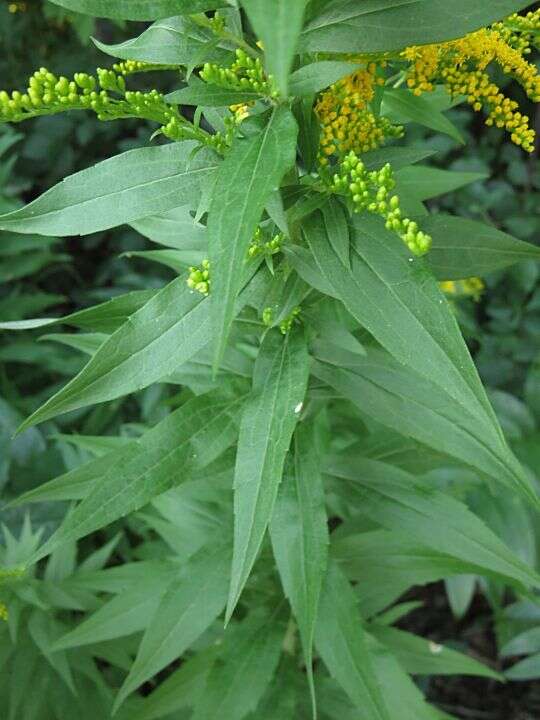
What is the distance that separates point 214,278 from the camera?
717 mm

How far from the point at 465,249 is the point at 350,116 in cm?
24

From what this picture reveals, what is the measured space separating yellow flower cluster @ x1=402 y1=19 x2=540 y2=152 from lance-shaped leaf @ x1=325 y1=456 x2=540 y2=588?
1.73ft

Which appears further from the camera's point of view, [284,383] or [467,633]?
[467,633]

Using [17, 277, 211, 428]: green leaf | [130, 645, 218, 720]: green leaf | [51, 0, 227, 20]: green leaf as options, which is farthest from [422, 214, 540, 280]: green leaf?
[130, 645, 218, 720]: green leaf

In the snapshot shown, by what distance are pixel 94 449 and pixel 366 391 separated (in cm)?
52

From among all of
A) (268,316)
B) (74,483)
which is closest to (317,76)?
(268,316)

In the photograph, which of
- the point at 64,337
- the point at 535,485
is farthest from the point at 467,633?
the point at 64,337

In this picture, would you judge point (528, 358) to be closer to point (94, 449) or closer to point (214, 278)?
point (94, 449)

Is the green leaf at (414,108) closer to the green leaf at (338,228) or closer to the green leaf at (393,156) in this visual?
the green leaf at (393,156)

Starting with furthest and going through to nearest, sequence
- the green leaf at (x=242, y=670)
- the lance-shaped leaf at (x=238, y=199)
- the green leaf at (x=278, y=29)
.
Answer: the green leaf at (x=242, y=670) → the lance-shaped leaf at (x=238, y=199) → the green leaf at (x=278, y=29)

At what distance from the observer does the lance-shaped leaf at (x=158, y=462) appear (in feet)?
3.26

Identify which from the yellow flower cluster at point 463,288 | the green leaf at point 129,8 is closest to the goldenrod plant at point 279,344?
the green leaf at point 129,8

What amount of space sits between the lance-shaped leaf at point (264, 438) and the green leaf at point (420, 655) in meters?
0.71

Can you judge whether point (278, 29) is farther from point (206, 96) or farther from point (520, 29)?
point (520, 29)
